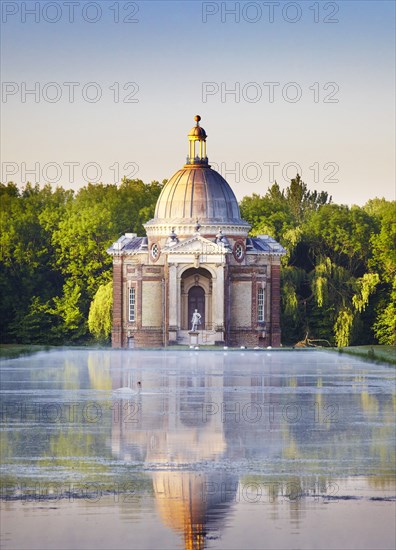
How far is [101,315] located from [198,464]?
69.7 meters

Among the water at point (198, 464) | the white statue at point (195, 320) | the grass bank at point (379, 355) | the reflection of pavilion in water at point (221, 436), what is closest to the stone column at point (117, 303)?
the white statue at point (195, 320)

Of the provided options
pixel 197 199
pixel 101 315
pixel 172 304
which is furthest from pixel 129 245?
pixel 172 304

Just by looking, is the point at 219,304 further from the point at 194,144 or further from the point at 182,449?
the point at 182,449

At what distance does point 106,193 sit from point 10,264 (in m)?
Result: 28.3

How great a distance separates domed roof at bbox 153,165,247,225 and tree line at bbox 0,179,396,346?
708 cm

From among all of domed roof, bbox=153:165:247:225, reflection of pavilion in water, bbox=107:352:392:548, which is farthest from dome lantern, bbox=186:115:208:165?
reflection of pavilion in water, bbox=107:352:392:548

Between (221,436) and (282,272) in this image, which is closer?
(221,436)

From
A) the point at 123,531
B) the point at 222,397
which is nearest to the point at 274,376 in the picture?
the point at 222,397

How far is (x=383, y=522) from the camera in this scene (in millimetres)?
22297

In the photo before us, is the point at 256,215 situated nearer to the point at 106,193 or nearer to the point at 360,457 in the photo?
the point at 106,193

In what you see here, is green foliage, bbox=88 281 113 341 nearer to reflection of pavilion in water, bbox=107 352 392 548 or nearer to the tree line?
the tree line

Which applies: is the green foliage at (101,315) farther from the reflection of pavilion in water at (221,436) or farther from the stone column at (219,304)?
the reflection of pavilion in water at (221,436)

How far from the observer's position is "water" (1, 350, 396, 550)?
2159 cm

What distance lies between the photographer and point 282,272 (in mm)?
99062
